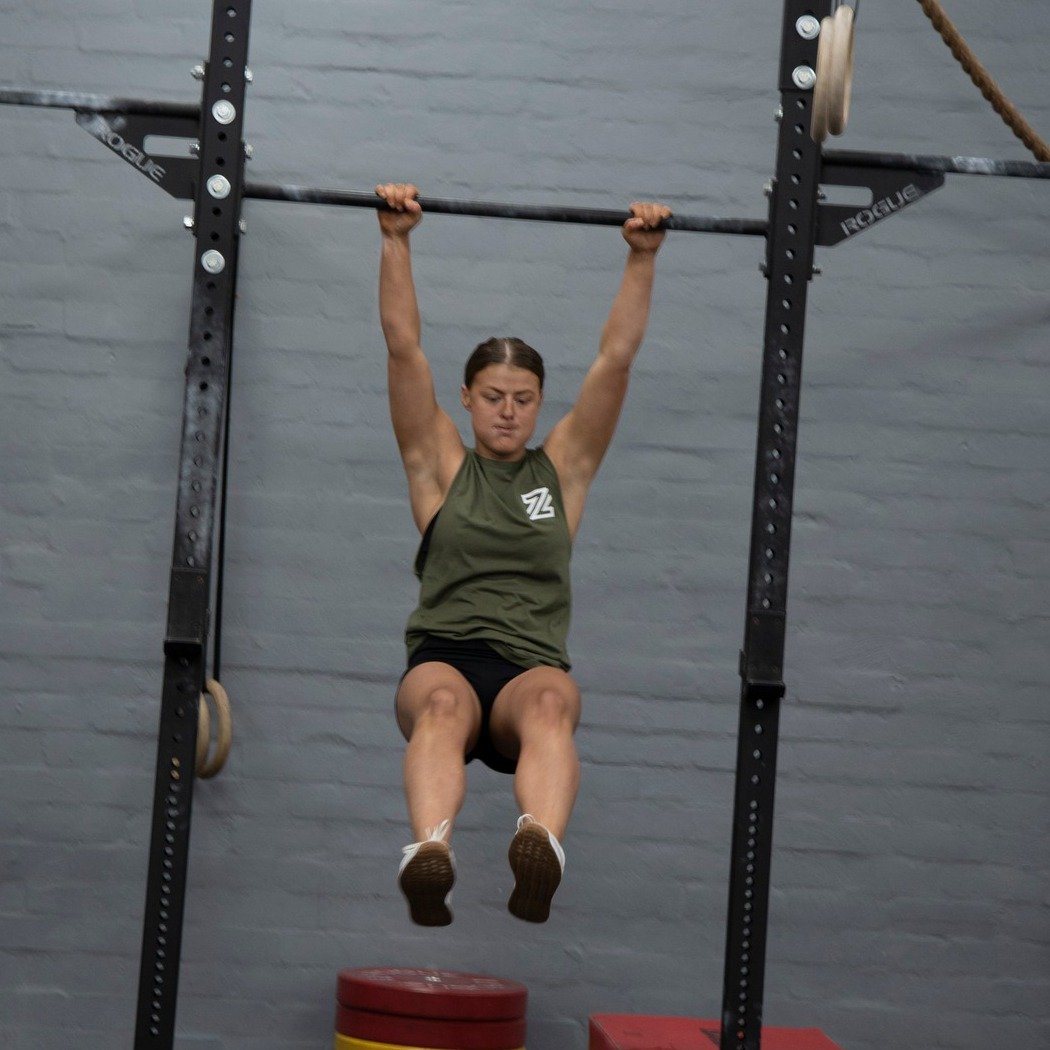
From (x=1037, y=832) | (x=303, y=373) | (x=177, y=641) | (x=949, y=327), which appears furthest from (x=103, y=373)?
(x=1037, y=832)

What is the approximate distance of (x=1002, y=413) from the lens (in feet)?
13.4

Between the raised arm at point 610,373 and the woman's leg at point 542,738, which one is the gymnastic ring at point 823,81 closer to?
the raised arm at point 610,373

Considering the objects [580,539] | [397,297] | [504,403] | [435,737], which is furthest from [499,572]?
[580,539]

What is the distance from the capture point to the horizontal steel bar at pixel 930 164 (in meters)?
2.84

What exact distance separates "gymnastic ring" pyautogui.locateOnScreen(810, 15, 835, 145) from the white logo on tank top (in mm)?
913

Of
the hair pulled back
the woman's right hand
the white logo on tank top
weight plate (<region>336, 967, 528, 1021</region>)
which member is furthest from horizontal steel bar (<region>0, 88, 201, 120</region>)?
weight plate (<region>336, 967, 528, 1021</region>)

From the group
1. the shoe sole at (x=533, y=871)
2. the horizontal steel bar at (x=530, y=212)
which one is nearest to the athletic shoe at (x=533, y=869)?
the shoe sole at (x=533, y=871)

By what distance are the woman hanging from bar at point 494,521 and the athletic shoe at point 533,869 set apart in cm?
22

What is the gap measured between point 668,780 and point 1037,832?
0.96 meters

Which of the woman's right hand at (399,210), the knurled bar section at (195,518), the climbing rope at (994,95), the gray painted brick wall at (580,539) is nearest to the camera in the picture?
the knurled bar section at (195,518)

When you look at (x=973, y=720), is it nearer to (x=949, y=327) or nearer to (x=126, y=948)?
(x=949, y=327)

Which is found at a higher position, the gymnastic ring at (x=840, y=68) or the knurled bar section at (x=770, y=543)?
the gymnastic ring at (x=840, y=68)

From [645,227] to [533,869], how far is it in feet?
4.00

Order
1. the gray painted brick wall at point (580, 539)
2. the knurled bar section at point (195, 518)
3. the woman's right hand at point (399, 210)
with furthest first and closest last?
the gray painted brick wall at point (580, 539)
the woman's right hand at point (399, 210)
the knurled bar section at point (195, 518)
